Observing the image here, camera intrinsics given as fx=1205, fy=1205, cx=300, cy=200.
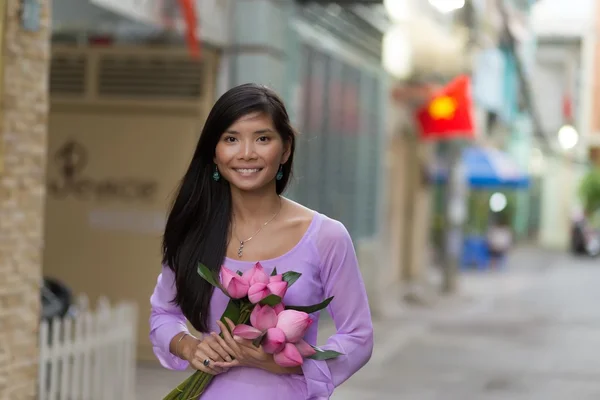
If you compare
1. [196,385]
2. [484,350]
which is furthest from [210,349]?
[484,350]

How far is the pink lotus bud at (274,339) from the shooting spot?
295 cm

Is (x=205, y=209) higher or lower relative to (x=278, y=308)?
higher

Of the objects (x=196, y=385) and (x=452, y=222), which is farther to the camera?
(x=452, y=222)

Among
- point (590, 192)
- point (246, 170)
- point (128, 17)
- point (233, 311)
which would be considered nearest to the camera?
point (233, 311)

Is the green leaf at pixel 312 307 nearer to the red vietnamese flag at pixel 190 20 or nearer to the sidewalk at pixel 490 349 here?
the red vietnamese flag at pixel 190 20

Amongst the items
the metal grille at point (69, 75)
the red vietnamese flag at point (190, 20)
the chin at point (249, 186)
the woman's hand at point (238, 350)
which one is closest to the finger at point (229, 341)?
the woman's hand at point (238, 350)

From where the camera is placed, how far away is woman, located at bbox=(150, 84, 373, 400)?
3.13 metres

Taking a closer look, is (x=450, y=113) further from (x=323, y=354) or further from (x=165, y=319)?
(x=323, y=354)

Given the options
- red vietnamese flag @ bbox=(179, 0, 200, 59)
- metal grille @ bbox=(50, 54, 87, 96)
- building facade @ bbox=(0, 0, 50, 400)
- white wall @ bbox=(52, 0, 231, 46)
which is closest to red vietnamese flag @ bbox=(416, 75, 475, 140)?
metal grille @ bbox=(50, 54, 87, 96)

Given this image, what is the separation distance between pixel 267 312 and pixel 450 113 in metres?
17.0

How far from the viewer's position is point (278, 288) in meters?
2.96

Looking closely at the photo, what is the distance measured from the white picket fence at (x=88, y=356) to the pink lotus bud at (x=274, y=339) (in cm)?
435

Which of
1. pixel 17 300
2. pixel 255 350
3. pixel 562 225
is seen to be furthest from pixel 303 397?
pixel 562 225

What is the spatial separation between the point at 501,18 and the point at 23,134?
29116mm
